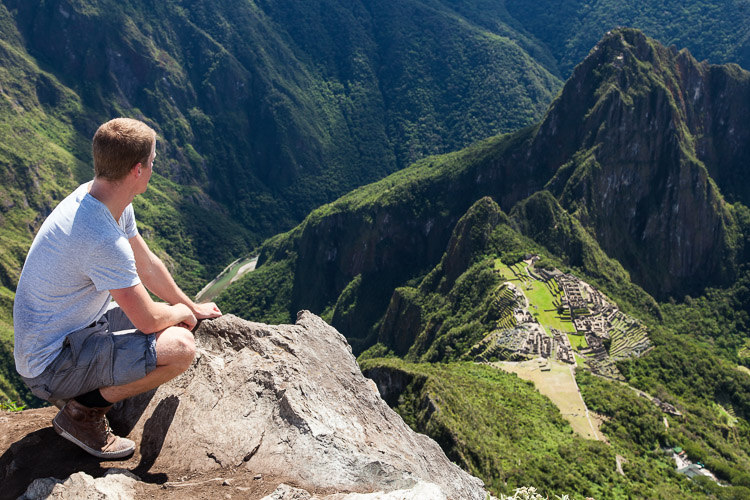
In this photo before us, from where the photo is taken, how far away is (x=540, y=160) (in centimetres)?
10019

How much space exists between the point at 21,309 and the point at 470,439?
2571cm

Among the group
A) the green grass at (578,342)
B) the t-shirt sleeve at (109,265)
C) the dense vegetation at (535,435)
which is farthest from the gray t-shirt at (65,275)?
the green grass at (578,342)

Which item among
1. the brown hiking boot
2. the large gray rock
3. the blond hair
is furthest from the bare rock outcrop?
the blond hair

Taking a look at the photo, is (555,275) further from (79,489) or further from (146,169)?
(79,489)

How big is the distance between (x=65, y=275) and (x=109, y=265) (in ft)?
2.02

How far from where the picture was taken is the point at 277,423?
8.98m

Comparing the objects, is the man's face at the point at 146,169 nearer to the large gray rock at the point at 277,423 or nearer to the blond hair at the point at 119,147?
the blond hair at the point at 119,147

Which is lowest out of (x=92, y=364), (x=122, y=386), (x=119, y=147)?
(x=122, y=386)

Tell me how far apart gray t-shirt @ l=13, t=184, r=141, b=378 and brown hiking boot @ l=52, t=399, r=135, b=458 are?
2.33 ft

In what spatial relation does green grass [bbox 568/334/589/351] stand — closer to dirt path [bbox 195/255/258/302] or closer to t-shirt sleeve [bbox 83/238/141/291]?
t-shirt sleeve [bbox 83/238/141/291]

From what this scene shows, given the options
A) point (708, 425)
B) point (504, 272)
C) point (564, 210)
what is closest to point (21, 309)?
point (708, 425)

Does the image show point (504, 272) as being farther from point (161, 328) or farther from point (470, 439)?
point (161, 328)

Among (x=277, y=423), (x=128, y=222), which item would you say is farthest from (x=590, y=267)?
(x=128, y=222)

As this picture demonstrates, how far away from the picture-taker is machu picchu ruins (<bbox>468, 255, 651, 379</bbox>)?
152ft
